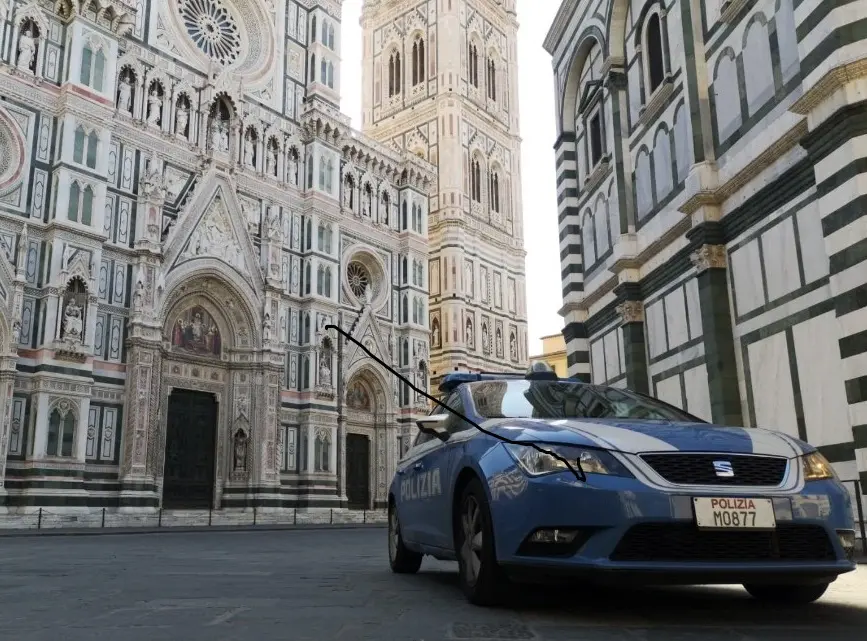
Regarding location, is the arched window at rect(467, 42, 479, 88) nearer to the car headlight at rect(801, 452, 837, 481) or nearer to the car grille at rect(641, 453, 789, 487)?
the car headlight at rect(801, 452, 837, 481)

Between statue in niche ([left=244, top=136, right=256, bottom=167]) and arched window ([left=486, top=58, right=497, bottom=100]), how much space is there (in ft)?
72.2

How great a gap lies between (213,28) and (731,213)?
26.8 m

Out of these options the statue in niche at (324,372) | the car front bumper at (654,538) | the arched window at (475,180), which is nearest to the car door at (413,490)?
the car front bumper at (654,538)

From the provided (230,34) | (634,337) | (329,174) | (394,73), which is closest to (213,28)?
(230,34)

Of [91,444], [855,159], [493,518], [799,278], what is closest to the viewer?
[493,518]

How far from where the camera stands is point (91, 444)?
80.0 feet

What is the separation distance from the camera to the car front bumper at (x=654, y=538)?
3760 millimetres

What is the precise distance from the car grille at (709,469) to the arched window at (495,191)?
1747 inches

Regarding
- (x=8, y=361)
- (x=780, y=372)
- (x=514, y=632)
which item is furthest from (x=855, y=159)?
(x=8, y=361)

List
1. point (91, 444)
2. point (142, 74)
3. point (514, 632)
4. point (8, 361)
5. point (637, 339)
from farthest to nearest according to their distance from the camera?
point (142, 74)
point (91, 444)
point (8, 361)
point (637, 339)
point (514, 632)

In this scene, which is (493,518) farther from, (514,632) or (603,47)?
(603,47)

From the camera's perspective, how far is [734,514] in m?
3.81

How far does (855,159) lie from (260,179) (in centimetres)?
2616

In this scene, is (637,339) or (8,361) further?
(8,361)
